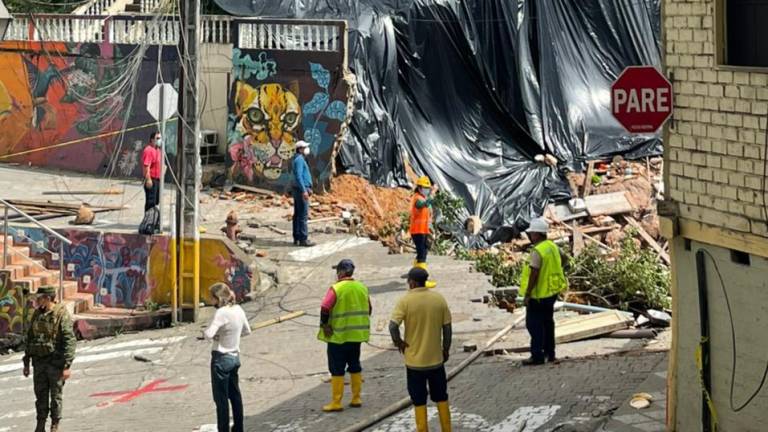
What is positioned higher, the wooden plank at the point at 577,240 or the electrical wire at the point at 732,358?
the wooden plank at the point at 577,240

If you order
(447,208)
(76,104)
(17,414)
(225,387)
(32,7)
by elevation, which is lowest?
(17,414)

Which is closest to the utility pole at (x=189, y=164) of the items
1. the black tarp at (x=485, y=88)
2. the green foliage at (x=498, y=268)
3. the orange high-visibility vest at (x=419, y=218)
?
the orange high-visibility vest at (x=419, y=218)

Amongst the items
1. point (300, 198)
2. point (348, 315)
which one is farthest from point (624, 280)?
point (348, 315)

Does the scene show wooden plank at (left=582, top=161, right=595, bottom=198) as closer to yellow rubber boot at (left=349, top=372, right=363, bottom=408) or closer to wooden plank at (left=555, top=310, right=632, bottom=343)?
wooden plank at (left=555, top=310, right=632, bottom=343)

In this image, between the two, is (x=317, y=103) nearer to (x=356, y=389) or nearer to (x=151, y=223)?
(x=151, y=223)

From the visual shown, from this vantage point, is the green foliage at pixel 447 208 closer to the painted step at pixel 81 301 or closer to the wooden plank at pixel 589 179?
the wooden plank at pixel 589 179

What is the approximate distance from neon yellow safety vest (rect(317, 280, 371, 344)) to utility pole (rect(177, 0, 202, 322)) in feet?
21.4

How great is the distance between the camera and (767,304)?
10.4m

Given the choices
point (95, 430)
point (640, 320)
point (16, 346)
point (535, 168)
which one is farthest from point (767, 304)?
point (535, 168)

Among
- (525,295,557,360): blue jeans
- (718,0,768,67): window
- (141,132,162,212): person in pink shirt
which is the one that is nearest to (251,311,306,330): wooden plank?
(141,132,162,212): person in pink shirt

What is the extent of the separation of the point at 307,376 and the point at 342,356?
277cm

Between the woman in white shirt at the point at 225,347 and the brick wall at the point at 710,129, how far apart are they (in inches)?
161

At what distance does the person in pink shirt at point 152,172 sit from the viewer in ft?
72.1

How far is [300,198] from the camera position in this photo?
21.6 metres
